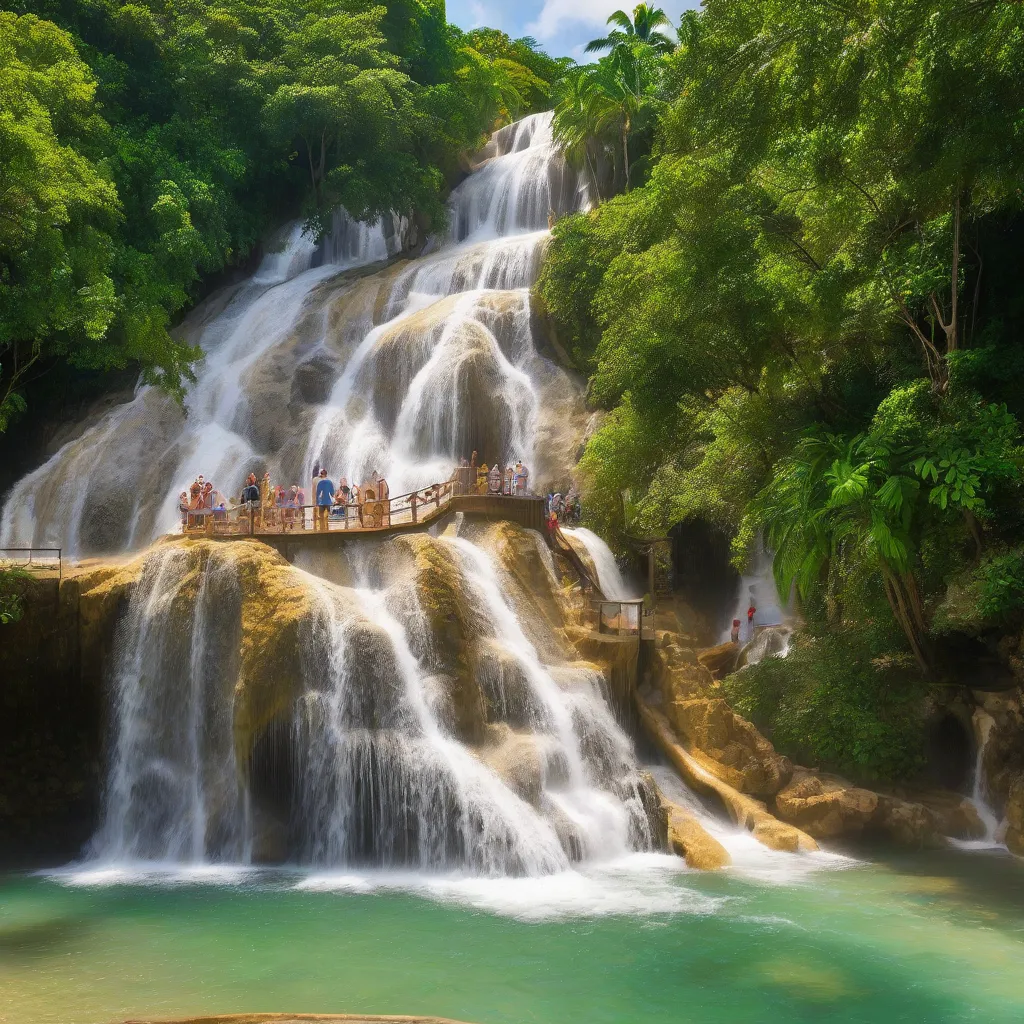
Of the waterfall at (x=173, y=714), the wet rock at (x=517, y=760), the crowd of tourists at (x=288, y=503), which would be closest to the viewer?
the wet rock at (x=517, y=760)

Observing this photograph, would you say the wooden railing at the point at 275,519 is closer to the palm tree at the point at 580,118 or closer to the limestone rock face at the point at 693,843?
the limestone rock face at the point at 693,843

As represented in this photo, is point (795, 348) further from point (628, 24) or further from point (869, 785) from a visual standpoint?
point (628, 24)

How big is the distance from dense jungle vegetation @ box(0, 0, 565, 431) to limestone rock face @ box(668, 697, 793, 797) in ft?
52.7

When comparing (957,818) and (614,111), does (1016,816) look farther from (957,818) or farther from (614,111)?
(614,111)

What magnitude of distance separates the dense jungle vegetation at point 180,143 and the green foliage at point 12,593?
8613 millimetres

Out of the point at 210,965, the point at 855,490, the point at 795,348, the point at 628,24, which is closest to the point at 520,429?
the point at 795,348

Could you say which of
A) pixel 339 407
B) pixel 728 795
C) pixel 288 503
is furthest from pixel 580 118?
pixel 728 795

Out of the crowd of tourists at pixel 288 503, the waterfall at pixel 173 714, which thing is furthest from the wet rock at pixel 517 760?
the crowd of tourists at pixel 288 503

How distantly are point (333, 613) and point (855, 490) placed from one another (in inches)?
315

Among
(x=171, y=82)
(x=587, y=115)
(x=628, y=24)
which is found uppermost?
(x=628, y=24)

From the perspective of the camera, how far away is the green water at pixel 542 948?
33.7ft

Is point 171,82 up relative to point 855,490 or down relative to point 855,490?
up

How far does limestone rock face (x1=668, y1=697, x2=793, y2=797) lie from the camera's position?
1738 cm

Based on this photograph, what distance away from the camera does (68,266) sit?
25359mm
